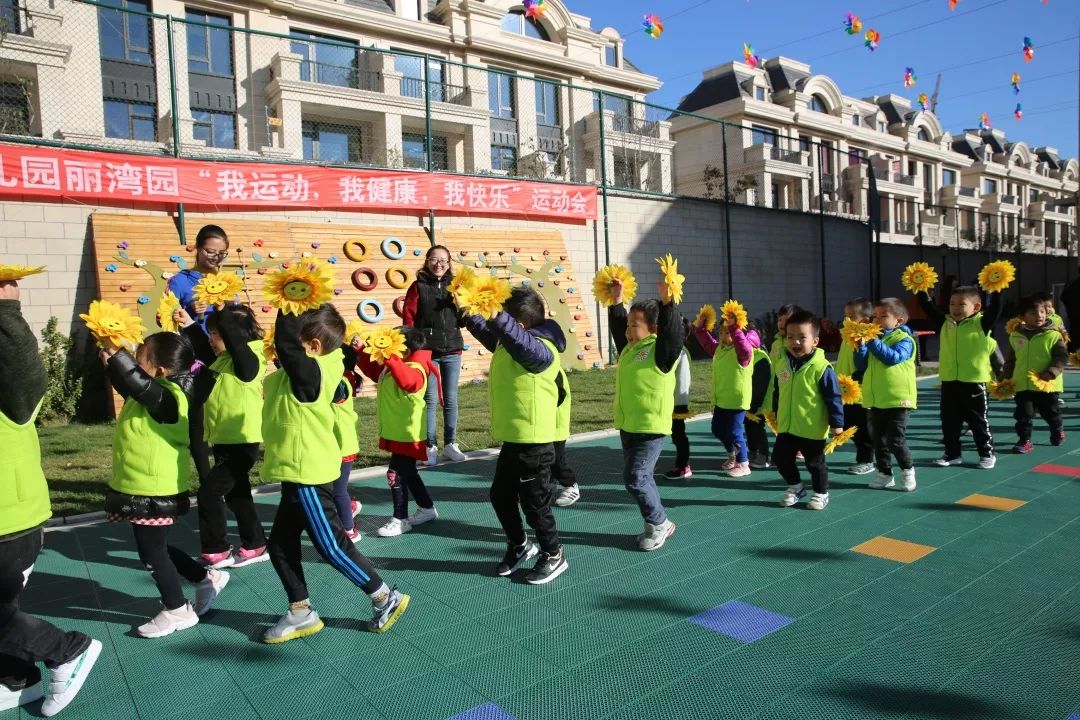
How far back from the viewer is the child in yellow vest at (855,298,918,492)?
5535mm

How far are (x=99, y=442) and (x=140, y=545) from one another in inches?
221

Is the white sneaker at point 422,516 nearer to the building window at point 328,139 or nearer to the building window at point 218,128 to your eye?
the building window at point 328,139

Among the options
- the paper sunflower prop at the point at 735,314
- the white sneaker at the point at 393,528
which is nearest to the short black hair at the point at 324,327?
the white sneaker at the point at 393,528

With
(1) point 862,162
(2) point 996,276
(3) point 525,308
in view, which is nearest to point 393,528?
(3) point 525,308

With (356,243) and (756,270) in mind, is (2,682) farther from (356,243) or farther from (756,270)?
(756,270)

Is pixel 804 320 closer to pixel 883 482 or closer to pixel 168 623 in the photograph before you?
pixel 883 482

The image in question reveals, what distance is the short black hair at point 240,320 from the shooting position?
11.0 ft

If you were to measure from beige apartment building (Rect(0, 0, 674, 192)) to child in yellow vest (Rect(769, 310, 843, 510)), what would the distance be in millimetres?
12813

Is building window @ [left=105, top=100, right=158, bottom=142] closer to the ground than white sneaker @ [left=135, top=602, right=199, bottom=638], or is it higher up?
higher up

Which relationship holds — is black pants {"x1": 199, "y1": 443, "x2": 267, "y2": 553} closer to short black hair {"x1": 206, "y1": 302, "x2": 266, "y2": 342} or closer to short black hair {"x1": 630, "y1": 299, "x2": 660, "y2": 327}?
short black hair {"x1": 206, "y1": 302, "x2": 266, "y2": 342}

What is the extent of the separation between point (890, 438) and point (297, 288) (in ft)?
15.5

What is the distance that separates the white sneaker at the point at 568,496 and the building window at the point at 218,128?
819 inches

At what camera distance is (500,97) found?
27484 mm

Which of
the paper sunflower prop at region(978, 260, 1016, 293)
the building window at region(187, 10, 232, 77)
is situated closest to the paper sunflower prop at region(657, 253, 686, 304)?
the paper sunflower prop at region(978, 260, 1016, 293)
